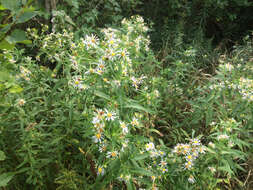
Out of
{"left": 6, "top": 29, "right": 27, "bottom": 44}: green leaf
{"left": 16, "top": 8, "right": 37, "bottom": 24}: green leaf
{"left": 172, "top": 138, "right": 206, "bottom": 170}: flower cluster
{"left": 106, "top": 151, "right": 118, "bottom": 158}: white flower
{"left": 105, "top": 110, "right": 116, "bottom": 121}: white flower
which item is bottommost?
{"left": 172, "top": 138, "right": 206, "bottom": 170}: flower cluster

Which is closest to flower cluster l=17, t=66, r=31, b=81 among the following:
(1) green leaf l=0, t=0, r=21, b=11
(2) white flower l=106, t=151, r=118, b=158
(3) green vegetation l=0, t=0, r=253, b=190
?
(3) green vegetation l=0, t=0, r=253, b=190

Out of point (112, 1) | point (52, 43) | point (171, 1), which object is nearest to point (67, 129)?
→ point (52, 43)

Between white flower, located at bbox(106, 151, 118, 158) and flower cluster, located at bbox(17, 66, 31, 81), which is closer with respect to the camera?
white flower, located at bbox(106, 151, 118, 158)

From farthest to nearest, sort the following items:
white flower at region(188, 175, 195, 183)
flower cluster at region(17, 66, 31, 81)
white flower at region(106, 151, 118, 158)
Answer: flower cluster at region(17, 66, 31, 81) < white flower at region(188, 175, 195, 183) < white flower at region(106, 151, 118, 158)

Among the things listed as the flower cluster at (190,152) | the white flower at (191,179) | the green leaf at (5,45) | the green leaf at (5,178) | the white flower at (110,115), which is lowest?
the green leaf at (5,178)

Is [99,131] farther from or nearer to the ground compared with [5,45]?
nearer to the ground

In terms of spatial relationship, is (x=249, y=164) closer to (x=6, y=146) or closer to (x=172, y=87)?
(x=172, y=87)

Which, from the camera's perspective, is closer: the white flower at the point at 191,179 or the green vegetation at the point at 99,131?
the green vegetation at the point at 99,131

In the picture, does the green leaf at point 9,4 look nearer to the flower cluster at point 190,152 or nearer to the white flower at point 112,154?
the white flower at point 112,154

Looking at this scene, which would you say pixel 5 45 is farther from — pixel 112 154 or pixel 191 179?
pixel 191 179

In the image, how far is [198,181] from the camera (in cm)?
180

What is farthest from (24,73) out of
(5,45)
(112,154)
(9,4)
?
(9,4)

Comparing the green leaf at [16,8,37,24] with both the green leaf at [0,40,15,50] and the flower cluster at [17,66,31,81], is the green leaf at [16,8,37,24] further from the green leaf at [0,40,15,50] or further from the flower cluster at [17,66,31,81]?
the flower cluster at [17,66,31,81]

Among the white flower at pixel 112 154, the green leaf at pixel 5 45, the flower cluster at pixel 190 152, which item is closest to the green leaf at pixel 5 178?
the white flower at pixel 112 154
